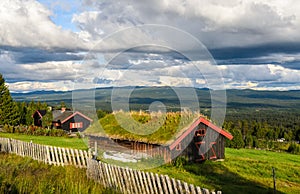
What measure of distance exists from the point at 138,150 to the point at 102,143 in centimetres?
465

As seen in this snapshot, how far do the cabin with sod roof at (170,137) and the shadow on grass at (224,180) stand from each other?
1.11 m

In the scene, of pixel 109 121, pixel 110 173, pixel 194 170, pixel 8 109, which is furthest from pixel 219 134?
pixel 8 109

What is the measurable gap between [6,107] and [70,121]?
12.1 m

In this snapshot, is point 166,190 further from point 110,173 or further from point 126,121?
point 126,121

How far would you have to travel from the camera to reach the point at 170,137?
770 inches

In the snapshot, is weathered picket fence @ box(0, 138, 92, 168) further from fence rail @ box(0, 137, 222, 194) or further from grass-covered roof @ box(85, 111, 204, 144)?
grass-covered roof @ box(85, 111, 204, 144)

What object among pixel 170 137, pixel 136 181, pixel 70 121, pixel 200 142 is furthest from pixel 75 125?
pixel 136 181

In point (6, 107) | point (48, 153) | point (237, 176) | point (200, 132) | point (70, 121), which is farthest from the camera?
point (70, 121)

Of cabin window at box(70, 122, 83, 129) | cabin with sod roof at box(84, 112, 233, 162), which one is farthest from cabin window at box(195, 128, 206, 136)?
cabin window at box(70, 122, 83, 129)

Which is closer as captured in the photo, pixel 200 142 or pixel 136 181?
pixel 136 181

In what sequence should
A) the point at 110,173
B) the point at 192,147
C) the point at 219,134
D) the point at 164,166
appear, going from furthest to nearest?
1. the point at 219,134
2. the point at 192,147
3. the point at 164,166
4. the point at 110,173

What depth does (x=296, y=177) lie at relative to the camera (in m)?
18.1

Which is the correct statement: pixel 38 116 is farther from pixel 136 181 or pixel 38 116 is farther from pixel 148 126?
pixel 136 181

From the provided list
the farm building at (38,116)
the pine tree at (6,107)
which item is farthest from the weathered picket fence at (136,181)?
the farm building at (38,116)
